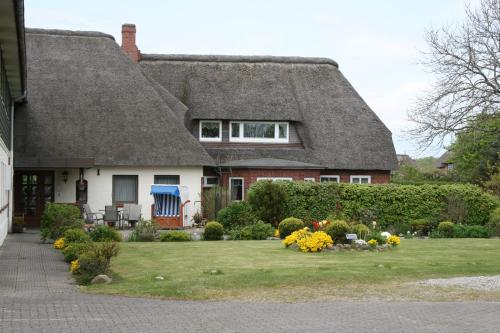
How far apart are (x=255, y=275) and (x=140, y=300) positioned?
11.4ft

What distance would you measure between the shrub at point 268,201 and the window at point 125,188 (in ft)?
26.0

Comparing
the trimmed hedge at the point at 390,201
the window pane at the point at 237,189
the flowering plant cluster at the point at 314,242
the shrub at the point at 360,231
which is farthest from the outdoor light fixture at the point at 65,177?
the shrub at the point at 360,231

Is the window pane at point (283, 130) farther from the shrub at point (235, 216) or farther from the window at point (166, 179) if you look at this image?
the shrub at point (235, 216)

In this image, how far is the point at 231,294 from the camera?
13430 millimetres

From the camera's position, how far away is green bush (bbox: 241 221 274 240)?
88.7 ft

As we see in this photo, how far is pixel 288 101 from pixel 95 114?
10.8 m

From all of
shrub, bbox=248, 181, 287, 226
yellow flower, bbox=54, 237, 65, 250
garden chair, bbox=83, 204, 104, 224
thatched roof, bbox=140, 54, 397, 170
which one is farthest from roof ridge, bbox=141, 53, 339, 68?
yellow flower, bbox=54, 237, 65, 250

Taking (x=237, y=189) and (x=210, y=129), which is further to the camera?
(x=210, y=129)

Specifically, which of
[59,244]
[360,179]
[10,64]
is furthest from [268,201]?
[360,179]

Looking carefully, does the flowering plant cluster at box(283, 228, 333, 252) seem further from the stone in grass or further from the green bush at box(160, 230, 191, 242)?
the stone in grass

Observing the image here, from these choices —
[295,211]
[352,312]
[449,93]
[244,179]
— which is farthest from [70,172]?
[352,312]

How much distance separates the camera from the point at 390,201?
31703mm

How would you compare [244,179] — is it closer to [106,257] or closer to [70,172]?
[70,172]

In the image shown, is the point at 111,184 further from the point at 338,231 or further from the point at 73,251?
the point at 73,251
